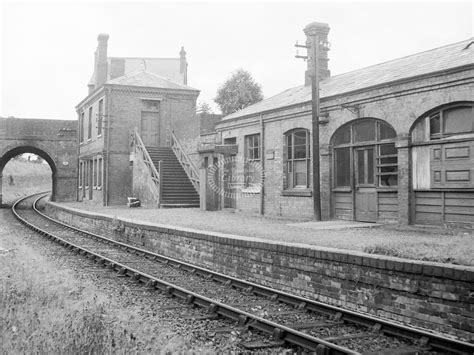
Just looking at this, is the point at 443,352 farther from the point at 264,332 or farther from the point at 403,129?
the point at 403,129

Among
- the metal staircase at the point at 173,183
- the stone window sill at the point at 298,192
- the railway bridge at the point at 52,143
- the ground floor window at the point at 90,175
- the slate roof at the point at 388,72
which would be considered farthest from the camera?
the railway bridge at the point at 52,143

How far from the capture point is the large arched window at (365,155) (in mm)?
13773

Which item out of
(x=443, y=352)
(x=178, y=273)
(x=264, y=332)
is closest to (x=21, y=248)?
(x=178, y=273)

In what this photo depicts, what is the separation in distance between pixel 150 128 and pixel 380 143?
1854cm

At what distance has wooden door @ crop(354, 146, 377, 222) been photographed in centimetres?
1438

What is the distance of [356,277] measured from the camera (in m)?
7.92

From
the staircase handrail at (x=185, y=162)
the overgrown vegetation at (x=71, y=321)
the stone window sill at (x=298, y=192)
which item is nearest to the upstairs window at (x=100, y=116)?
the staircase handrail at (x=185, y=162)

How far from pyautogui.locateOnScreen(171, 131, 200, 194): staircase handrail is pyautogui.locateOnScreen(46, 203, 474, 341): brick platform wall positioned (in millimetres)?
13480

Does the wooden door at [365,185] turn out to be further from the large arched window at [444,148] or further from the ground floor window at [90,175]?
the ground floor window at [90,175]

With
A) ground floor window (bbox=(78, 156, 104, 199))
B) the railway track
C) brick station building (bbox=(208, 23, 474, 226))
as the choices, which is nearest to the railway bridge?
ground floor window (bbox=(78, 156, 104, 199))

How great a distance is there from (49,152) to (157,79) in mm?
10668

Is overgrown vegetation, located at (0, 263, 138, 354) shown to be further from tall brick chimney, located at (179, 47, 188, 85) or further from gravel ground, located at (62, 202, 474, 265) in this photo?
tall brick chimney, located at (179, 47, 188, 85)

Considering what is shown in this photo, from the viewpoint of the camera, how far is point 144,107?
2988 centimetres

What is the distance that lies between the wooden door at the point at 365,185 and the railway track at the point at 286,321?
19.2 feet
